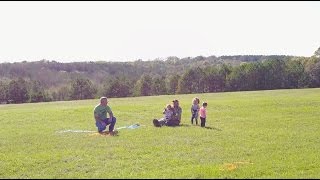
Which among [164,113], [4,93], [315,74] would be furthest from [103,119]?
[315,74]

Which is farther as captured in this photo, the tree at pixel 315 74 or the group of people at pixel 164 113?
the tree at pixel 315 74

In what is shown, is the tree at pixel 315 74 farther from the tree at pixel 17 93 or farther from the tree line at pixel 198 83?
the tree at pixel 17 93

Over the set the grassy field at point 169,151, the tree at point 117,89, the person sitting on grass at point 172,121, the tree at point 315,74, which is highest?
the tree at point 315,74

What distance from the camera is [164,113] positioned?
1149 inches

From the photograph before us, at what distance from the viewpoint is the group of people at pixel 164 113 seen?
2506cm

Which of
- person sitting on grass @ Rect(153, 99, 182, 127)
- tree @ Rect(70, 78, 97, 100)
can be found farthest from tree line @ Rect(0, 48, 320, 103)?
person sitting on grass @ Rect(153, 99, 182, 127)

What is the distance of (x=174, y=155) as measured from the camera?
17.1 meters

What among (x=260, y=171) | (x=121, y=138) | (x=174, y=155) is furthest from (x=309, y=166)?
(x=121, y=138)

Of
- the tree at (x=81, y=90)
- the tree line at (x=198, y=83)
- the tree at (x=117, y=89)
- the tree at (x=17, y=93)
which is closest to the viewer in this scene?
the tree at (x=17, y=93)

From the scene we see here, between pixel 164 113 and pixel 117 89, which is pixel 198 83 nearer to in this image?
pixel 117 89

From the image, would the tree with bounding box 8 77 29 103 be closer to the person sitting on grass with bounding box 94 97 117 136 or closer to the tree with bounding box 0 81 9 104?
the tree with bounding box 0 81 9 104

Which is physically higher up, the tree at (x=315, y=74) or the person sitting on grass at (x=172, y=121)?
the tree at (x=315, y=74)

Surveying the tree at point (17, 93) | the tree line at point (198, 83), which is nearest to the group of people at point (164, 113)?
the tree line at point (198, 83)

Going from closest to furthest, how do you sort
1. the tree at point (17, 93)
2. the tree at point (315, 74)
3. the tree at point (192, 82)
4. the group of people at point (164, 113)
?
the group of people at point (164, 113) → the tree at point (17, 93) → the tree at point (315, 74) → the tree at point (192, 82)
